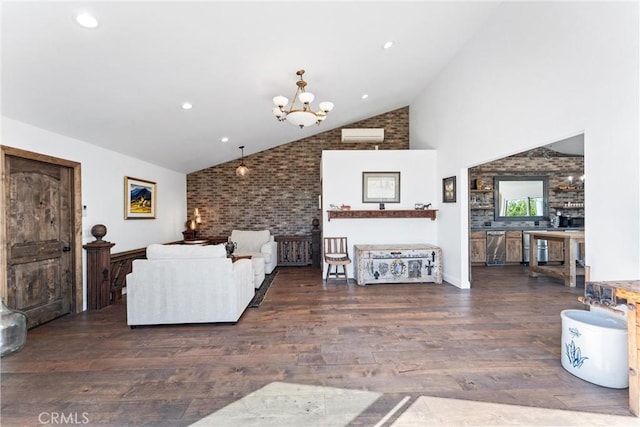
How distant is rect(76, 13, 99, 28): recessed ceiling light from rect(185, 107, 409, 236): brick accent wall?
5100 millimetres

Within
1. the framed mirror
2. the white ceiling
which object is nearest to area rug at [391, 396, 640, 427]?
the white ceiling

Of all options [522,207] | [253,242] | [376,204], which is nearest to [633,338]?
[376,204]

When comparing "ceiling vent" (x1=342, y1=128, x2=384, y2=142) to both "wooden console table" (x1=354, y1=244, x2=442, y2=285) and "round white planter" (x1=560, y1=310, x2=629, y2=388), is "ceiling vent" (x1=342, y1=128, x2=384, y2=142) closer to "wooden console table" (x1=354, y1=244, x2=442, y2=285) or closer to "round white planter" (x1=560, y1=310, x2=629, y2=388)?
"wooden console table" (x1=354, y1=244, x2=442, y2=285)

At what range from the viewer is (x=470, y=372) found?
2246mm

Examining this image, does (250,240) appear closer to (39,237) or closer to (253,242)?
(253,242)

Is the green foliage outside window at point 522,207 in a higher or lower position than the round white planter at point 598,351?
higher

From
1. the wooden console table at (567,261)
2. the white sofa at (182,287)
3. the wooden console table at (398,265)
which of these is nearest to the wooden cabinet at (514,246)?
the wooden console table at (567,261)

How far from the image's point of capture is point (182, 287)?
321 centimetres

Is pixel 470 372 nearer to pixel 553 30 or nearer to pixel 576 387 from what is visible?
pixel 576 387

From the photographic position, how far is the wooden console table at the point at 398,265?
505 centimetres

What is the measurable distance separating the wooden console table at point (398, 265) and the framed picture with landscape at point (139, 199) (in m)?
3.92

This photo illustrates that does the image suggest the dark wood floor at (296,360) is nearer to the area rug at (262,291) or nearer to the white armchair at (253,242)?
the area rug at (262,291)

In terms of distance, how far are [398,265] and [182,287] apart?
3453mm

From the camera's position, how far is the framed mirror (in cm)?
718
